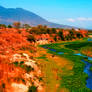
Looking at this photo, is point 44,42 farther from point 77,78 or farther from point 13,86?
point 13,86

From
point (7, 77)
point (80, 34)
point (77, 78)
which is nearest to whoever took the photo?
point (7, 77)

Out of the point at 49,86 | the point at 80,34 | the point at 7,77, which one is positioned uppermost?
the point at 80,34

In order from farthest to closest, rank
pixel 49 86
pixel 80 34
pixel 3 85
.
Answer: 1. pixel 80 34
2. pixel 49 86
3. pixel 3 85

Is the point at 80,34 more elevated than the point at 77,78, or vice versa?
the point at 80,34

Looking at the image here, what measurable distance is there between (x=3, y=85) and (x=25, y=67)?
8832 mm

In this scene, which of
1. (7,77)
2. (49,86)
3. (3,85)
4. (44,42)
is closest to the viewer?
(3,85)

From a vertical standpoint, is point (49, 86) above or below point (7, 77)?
below

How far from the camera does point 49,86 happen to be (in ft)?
88.6

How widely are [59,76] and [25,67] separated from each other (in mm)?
8400

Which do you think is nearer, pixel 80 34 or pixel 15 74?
pixel 15 74

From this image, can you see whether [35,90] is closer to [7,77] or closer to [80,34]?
[7,77]

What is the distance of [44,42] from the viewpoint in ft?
354

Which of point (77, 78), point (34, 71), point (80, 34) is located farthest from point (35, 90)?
point (80, 34)

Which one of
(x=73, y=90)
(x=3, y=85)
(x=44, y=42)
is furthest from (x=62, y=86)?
(x=44, y=42)
